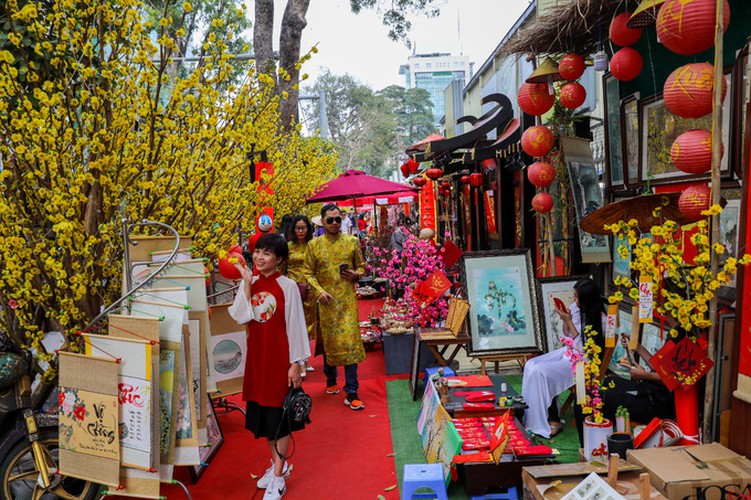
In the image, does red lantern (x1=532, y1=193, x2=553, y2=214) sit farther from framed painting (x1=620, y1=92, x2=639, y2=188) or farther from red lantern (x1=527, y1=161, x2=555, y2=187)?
framed painting (x1=620, y1=92, x2=639, y2=188)

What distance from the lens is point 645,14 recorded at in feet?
13.2

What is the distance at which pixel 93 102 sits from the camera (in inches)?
140

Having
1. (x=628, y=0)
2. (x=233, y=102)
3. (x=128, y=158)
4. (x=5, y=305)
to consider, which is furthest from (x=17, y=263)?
(x=628, y=0)

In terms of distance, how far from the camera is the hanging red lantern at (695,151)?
3.49 metres

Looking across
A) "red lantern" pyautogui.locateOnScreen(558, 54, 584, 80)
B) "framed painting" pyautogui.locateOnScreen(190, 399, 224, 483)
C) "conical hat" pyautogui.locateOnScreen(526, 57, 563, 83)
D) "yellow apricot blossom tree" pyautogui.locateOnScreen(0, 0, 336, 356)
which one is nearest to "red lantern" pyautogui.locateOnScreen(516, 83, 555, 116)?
"conical hat" pyautogui.locateOnScreen(526, 57, 563, 83)

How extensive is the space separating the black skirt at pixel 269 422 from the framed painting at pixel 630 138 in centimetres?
377

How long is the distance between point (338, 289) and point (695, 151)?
382 cm

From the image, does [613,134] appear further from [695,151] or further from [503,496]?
[503,496]

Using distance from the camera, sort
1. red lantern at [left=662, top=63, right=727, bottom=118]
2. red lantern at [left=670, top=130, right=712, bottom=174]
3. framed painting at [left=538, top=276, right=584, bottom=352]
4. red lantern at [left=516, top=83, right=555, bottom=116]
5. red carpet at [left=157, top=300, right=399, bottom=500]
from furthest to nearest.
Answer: framed painting at [left=538, top=276, right=584, bottom=352] < red lantern at [left=516, top=83, right=555, bottom=116] < red carpet at [left=157, top=300, right=399, bottom=500] < red lantern at [left=670, top=130, right=712, bottom=174] < red lantern at [left=662, top=63, right=727, bottom=118]

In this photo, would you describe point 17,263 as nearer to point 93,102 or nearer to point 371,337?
point 93,102

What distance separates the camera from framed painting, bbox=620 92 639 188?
5.61 metres

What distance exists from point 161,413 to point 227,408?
2792 mm

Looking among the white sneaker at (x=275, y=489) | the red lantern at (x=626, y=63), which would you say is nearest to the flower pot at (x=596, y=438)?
the white sneaker at (x=275, y=489)

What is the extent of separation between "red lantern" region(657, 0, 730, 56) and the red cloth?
9.56 ft
